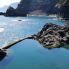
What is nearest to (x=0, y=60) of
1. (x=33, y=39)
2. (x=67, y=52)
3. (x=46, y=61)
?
(x=46, y=61)

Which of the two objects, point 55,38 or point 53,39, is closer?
point 53,39

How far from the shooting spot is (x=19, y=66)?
52.0m

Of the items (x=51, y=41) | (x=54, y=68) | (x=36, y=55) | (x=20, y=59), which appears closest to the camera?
(x=54, y=68)

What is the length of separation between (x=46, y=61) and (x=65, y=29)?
3881 cm

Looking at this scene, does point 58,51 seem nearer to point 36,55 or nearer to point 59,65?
point 36,55

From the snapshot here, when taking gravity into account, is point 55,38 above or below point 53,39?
below

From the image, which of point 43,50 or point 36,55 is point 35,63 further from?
point 43,50

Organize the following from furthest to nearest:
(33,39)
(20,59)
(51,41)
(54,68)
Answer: (33,39), (51,41), (20,59), (54,68)

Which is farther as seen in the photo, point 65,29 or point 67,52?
point 65,29

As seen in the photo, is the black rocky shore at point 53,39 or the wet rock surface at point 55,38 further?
the wet rock surface at point 55,38

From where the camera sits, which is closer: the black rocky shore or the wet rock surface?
the black rocky shore

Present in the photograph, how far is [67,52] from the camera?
68000 mm

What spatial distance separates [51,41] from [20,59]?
20.1 m

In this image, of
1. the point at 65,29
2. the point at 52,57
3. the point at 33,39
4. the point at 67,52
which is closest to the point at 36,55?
the point at 52,57
